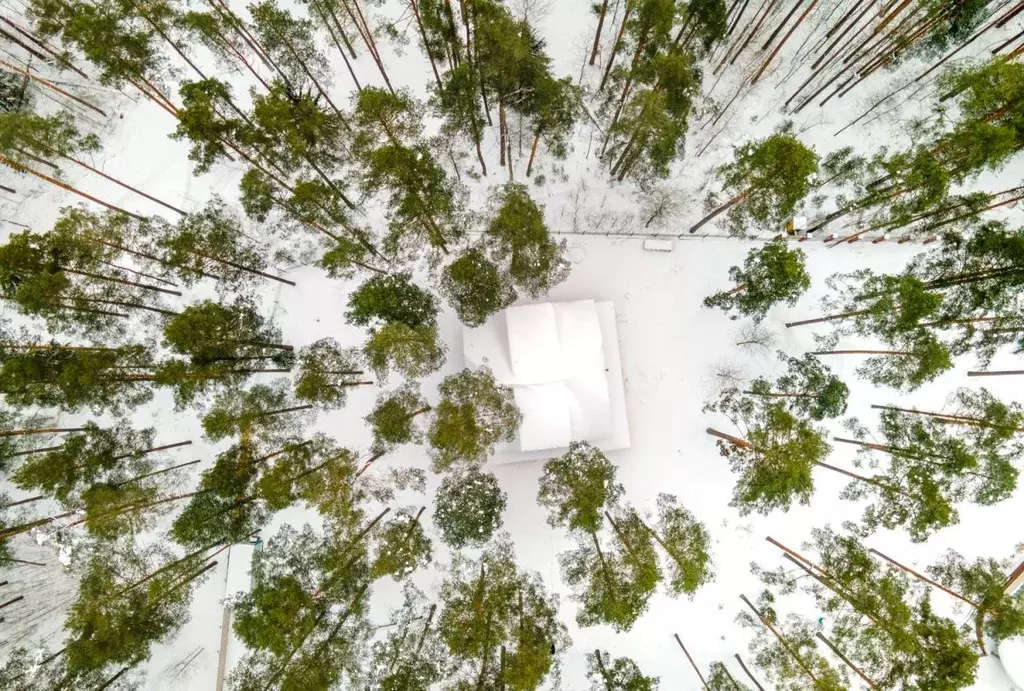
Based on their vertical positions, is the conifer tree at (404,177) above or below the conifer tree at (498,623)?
above

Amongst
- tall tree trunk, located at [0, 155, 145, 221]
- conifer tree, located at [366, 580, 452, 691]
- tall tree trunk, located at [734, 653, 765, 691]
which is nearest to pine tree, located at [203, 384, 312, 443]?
conifer tree, located at [366, 580, 452, 691]

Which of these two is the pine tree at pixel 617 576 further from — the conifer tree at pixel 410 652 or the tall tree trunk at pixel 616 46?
the tall tree trunk at pixel 616 46

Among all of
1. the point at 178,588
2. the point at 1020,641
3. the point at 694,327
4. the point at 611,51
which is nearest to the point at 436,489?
the point at 178,588

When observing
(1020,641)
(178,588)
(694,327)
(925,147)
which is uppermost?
(925,147)

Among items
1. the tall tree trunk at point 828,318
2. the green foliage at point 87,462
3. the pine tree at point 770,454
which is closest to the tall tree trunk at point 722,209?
the tall tree trunk at point 828,318

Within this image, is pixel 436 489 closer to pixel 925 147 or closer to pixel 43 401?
pixel 43 401

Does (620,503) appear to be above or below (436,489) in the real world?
below

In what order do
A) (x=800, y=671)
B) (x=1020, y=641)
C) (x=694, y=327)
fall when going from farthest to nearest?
1. (x=694, y=327)
2. (x=1020, y=641)
3. (x=800, y=671)
